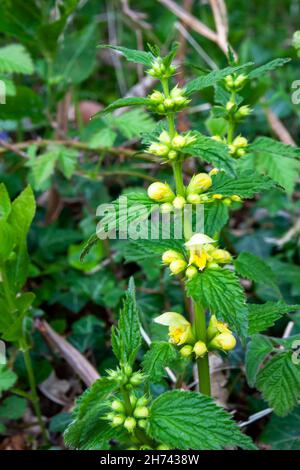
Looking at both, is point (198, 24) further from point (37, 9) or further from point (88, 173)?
point (88, 173)

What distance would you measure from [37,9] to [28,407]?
4.49ft

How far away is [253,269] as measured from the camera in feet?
4.37

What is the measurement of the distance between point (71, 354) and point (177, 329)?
620mm

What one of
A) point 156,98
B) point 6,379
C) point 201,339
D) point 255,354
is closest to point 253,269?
point 255,354

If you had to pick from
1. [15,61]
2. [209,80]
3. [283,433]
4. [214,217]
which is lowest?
[283,433]

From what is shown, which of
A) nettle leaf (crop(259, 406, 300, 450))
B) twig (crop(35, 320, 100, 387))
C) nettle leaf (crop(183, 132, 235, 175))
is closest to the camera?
nettle leaf (crop(183, 132, 235, 175))

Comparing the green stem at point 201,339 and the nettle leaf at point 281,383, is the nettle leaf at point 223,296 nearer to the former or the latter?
the green stem at point 201,339

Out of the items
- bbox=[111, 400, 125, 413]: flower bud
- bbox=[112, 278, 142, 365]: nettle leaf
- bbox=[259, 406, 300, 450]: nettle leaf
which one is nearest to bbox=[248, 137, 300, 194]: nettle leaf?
bbox=[259, 406, 300, 450]: nettle leaf

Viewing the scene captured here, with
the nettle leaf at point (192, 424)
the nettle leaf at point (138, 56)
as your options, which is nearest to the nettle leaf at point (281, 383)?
the nettle leaf at point (192, 424)

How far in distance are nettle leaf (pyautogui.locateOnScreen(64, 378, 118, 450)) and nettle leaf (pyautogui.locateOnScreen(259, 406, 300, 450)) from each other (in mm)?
531

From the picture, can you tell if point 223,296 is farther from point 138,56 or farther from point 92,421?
point 138,56

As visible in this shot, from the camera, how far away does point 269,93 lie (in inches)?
108

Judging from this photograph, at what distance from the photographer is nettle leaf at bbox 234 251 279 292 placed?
1300 millimetres

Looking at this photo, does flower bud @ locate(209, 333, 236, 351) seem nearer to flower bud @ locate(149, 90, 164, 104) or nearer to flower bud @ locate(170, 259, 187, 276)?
flower bud @ locate(170, 259, 187, 276)
